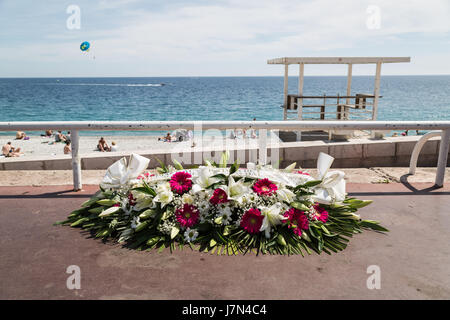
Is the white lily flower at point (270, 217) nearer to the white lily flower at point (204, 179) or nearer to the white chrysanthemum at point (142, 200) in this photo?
the white lily flower at point (204, 179)

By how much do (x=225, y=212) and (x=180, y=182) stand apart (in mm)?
513

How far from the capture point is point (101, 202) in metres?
3.35

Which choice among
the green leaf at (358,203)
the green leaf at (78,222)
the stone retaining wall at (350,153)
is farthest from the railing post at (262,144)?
the stone retaining wall at (350,153)

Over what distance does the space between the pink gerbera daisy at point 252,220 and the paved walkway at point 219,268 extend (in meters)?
0.31

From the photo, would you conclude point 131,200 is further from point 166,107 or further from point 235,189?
point 166,107

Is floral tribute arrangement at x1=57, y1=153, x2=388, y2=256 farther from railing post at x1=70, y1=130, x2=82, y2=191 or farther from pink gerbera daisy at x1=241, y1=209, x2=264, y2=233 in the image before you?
railing post at x1=70, y1=130, x2=82, y2=191

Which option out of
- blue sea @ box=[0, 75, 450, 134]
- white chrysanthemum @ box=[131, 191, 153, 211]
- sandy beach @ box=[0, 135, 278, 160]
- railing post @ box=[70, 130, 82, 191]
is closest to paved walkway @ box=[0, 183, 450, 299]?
white chrysanthemum @ box=[131, 191, 153, 211]

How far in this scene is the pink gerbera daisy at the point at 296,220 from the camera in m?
3.06

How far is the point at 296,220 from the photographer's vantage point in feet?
10.2

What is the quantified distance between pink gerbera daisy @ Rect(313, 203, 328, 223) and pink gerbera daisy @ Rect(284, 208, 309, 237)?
0.52ft

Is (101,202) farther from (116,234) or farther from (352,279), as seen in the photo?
(352,279)

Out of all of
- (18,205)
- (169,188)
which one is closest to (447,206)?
(169,188)
